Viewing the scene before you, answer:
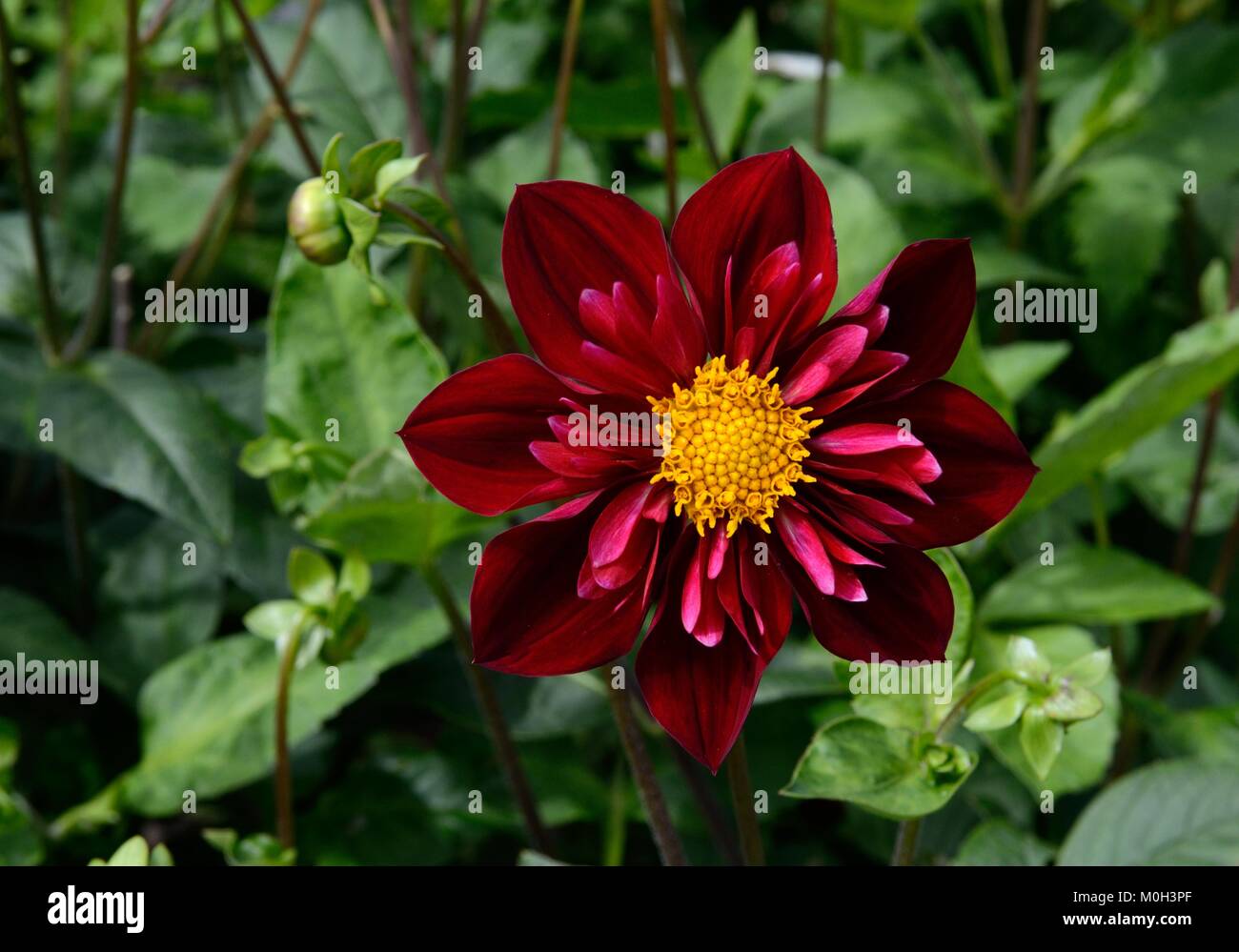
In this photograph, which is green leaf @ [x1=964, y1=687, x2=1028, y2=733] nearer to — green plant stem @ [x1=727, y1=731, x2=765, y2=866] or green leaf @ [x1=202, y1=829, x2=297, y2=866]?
green plant stem @ [x1=727, y1=731, x2=765, y2=866]

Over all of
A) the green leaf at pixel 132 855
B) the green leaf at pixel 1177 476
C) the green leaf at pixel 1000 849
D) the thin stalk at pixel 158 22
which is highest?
the thin stalk at pixel 158 22

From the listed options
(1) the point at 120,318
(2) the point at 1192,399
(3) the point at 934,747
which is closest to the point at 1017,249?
(2) the point at 1192,399

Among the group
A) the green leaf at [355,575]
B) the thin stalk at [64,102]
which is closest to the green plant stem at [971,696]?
the green leaf at [355,575]

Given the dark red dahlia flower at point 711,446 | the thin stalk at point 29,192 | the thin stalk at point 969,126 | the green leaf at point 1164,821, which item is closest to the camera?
the dark red dahlia flower at point 711,446

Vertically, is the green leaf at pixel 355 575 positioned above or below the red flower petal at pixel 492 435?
below

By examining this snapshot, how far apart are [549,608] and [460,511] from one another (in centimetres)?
16

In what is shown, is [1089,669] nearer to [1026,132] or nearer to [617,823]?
[617,823]

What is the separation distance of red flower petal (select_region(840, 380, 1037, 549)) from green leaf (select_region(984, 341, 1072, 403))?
1.32 ft

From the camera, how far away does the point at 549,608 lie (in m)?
0.58

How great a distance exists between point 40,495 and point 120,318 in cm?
20

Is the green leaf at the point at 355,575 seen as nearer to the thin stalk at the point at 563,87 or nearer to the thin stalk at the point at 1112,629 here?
the thin stalk at the point at 563,87

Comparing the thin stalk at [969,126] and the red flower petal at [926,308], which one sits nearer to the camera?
the red flower petal at [926,308]

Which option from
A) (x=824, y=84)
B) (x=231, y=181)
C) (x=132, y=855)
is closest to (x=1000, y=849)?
(x=132, y=855)

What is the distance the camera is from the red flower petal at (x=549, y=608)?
0.56 m
